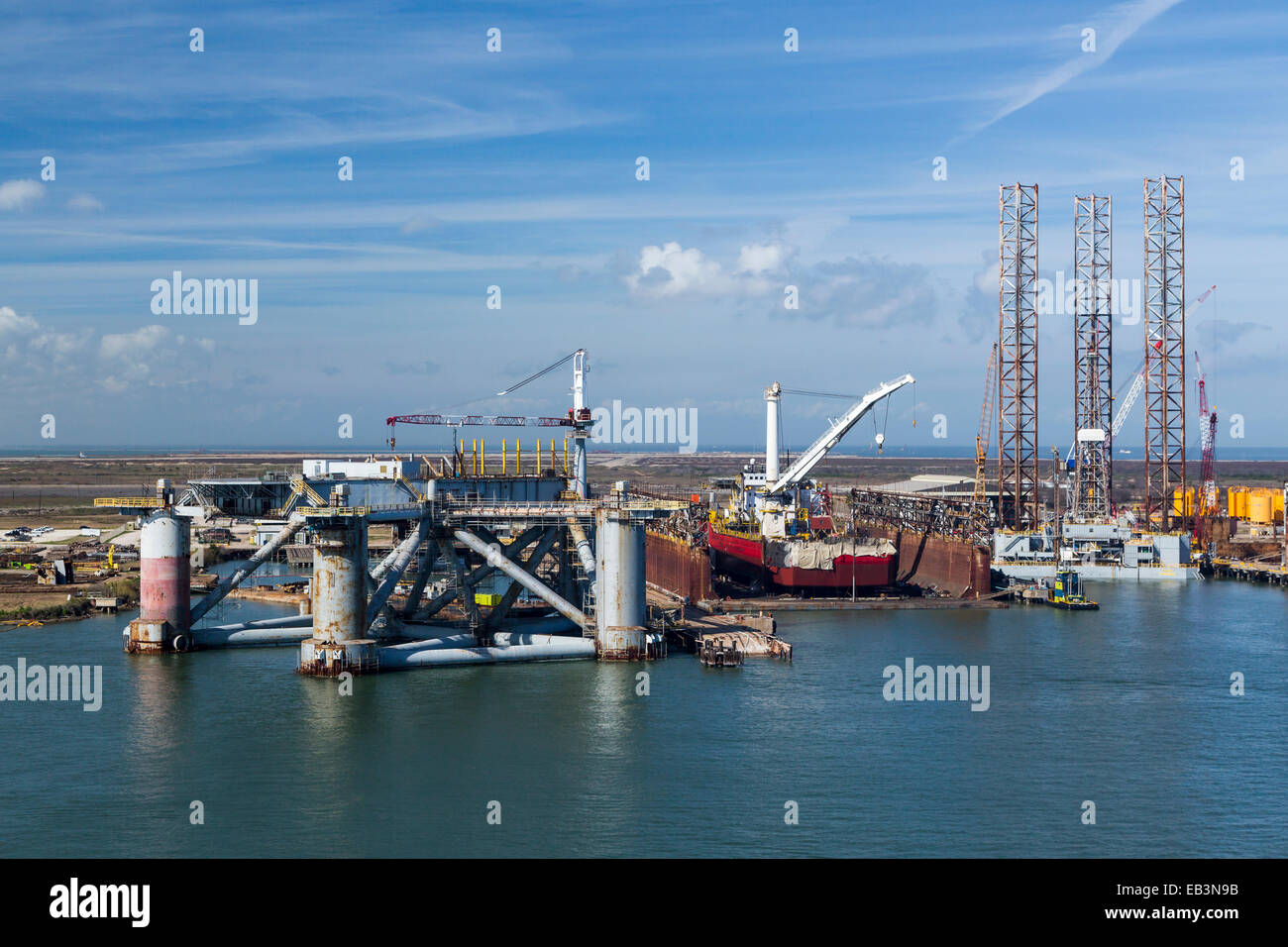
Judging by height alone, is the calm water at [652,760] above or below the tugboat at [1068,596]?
below

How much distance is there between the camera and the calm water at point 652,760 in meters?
29.5

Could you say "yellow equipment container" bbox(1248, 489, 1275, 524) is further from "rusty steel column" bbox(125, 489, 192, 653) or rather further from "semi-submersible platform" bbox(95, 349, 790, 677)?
"rusty steel column" bbox(125, 489, 192, 653)

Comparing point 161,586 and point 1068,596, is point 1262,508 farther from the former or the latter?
point 161,586

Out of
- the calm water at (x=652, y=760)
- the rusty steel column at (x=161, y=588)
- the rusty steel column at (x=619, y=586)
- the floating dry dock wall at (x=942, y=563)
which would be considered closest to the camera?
the calm water at (x=652, y=760)

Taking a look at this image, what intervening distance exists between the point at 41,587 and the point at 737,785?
5376cm

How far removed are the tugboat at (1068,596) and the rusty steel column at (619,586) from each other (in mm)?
30167

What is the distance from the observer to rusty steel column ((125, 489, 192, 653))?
165 ft

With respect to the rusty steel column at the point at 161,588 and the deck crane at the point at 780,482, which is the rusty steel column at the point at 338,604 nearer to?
the rusty steel column at the point at 161,588

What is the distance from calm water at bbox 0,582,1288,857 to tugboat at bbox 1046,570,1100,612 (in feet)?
53.3

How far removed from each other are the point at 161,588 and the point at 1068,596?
46.1 m

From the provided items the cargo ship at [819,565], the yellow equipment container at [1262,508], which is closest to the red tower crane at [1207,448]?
the yellow equipment container at [1262,508]

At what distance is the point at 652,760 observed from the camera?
35594mm

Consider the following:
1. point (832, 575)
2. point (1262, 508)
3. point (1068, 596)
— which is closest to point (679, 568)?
point (832, 575)
